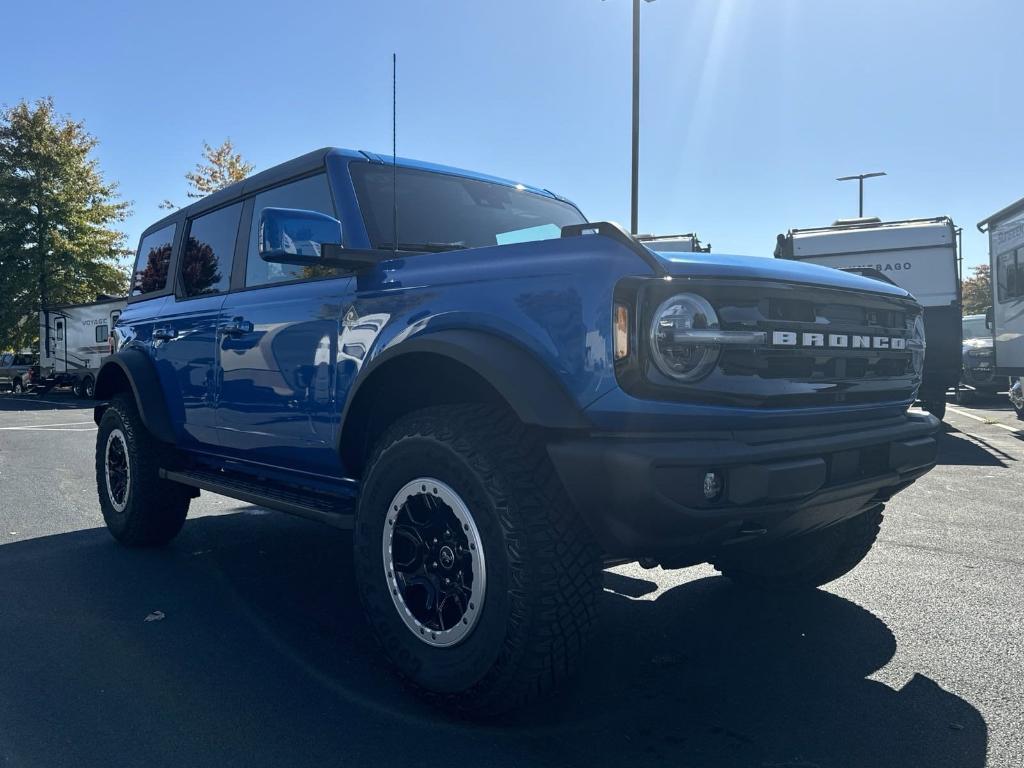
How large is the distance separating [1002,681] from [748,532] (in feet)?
4.11

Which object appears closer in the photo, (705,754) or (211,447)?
(705,754)

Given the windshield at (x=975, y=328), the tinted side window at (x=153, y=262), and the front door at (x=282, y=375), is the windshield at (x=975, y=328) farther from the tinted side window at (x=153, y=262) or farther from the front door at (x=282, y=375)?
the front door at (x=282, y=375)

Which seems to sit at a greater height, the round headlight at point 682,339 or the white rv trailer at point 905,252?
the white rv trailer at point 905,252

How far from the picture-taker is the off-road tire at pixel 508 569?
7.94ft

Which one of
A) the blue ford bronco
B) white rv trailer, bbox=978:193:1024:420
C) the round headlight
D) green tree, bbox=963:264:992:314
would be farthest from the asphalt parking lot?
green tree, bbox=963:264:992:314

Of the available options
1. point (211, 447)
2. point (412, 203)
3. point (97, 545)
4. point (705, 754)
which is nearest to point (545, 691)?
point (705, 754)

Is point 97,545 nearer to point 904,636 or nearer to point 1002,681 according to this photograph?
point 904,636

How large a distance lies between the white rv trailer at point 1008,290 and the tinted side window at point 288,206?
11445 millimetres

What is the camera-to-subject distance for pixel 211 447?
4.44 m

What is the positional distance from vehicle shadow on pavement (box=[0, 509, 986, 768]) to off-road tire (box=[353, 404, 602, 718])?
0.16 m

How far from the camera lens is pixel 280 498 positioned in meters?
3.53

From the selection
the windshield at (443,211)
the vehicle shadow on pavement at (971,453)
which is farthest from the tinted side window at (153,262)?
the vehicle shadow on pavement at (971,453)

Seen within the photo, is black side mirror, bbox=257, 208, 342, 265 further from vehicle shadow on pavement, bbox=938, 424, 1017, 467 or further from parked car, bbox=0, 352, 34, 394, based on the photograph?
parked car, bbox=0, 352, 34, 394

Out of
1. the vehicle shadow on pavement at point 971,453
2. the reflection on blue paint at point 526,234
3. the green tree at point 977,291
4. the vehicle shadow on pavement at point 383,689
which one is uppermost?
the green tree at point 977,291
